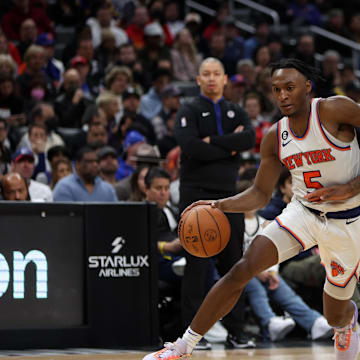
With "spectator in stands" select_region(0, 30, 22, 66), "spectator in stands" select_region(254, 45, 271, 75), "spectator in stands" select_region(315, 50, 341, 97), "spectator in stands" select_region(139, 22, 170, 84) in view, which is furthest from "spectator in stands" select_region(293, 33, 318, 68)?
"spectator in stands" select_region(0, 30, 22, 66)

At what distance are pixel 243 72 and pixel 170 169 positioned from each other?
13.1ft

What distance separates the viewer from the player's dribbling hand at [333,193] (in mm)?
4430

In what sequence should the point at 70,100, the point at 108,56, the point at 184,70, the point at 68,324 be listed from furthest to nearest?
the point at 184,70 → the point at 108,56 → the point at 70,100 → the point at 68,324

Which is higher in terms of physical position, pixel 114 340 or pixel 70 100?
pixel 70 100

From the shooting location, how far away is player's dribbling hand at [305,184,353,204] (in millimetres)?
4430

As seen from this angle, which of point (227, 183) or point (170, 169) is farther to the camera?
point (170, 169)

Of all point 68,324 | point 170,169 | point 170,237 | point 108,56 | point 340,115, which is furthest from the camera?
point 108,56

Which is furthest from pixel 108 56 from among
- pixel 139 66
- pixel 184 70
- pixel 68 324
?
pixel 68 324

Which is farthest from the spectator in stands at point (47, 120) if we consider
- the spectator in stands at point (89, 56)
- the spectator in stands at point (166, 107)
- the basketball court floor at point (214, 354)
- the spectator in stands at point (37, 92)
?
the basketball court floor at point (214, 354)

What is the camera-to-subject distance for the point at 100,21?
12203 mm

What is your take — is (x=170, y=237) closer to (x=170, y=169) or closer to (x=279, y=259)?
(x=170, y=169)

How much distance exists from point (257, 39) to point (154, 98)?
11.5 feet

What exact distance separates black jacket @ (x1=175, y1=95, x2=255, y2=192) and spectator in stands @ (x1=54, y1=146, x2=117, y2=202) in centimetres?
133

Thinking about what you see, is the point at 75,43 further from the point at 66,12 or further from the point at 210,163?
the point at 210,163
